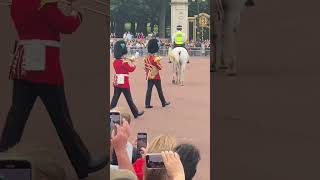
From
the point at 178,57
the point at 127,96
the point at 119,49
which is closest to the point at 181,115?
the point at 127,96

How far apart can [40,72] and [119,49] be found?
13.2 ft

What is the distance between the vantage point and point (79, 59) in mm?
2402

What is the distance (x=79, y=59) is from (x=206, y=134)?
3591mm

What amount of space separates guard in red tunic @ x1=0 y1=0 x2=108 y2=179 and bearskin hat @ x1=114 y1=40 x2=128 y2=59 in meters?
3.81

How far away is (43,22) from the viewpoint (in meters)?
2.34

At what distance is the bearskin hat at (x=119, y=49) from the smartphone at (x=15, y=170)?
4.15 meters

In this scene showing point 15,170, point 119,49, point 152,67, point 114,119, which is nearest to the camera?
point 15,170

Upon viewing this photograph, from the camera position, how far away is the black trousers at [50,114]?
7.81 ft

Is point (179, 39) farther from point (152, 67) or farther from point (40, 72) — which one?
point (40, 72)
